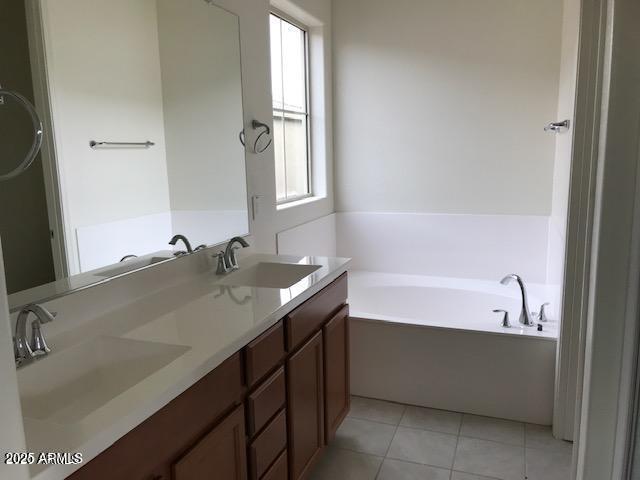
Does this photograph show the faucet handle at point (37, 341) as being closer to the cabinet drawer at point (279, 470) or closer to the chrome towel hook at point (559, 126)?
the cabinet drawer at point (279, 470)

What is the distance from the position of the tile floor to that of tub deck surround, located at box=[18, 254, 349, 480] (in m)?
0.85

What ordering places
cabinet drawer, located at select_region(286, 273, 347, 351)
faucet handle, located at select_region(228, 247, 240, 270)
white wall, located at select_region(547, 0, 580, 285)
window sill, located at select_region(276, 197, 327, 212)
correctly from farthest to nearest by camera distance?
window sill, located at select_region(276, 197, 327, 212) < white wall, located at select_region(547, 0, 580, 285) < faucet handle, located at select_region(228, 247, 240, 270) < cabinet drawer, located at select_region(286, 273, 347, 351)

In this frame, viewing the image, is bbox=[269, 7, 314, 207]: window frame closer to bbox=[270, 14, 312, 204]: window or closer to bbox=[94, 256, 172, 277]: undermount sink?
bbox=[270, 14, 312, 204]: window

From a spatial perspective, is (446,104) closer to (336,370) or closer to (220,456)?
(336,370)

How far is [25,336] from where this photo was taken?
1.22 m

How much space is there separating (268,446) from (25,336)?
2.59 ft

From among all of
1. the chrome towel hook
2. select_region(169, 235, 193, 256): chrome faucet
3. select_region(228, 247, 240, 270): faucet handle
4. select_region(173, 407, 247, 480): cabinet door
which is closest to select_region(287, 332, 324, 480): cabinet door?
select_region(173, 407, 247, 480): cabinet door

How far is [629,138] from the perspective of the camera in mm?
1057

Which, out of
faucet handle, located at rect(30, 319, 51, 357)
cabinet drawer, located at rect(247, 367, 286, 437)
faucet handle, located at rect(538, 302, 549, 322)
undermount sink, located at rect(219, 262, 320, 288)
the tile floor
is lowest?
the tile floor

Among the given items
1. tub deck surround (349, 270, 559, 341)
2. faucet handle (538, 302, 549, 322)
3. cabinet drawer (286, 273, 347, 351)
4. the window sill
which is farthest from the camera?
tub deck surround (349, 270, 559, 341)

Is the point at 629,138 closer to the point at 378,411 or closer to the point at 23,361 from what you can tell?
the point at 23,361

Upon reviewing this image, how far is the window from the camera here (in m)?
3.02

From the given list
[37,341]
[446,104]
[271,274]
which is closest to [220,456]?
[37,341]

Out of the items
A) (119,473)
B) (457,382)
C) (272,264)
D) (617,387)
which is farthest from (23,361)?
(457,382)
